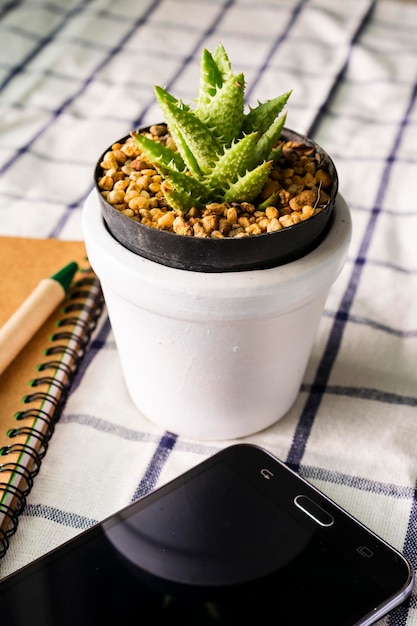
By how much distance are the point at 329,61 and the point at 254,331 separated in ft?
2.11

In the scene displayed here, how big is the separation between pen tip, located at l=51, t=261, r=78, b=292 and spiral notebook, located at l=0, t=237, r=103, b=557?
2 centimetres

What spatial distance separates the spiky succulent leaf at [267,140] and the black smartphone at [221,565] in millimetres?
190

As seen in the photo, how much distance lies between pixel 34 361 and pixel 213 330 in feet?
0.60

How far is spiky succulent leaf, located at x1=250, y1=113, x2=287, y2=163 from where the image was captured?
1.49 feet

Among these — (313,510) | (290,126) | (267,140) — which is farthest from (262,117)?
(290,126)

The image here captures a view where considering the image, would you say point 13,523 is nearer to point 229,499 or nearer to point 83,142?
point 229,499

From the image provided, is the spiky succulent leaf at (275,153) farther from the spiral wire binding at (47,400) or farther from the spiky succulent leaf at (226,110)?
the spiral wire binding at (47,400)

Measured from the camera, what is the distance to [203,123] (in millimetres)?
446

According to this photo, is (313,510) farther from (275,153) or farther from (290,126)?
(290,126)

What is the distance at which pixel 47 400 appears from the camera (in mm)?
536

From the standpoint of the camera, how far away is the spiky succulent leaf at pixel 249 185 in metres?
0.43

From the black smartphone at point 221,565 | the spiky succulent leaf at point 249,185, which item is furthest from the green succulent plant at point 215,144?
the black smartphone at point 221,565

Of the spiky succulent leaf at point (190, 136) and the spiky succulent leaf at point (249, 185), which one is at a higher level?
the spiky succulent leaf at point (190, 136)

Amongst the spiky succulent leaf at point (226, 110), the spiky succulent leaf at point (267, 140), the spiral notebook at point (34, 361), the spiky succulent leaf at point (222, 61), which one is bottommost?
the spiral notebook at point (34, 361)
